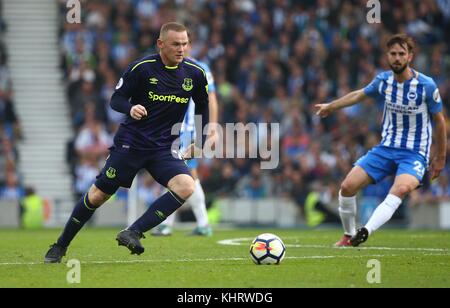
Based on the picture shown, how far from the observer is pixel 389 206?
11.1 metres

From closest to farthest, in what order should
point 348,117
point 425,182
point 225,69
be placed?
point 425,182 < point 348,117 < point 225,69

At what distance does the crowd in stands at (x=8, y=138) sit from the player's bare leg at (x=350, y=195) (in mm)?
11152

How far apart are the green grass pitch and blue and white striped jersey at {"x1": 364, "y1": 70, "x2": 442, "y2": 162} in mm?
1292

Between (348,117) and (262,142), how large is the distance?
248 centimetres

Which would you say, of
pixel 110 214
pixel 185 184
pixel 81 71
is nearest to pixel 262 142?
pixel 110 214

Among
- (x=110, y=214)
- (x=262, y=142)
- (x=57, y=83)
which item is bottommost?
(x=110, y=214)

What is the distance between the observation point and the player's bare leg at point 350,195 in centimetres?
1149

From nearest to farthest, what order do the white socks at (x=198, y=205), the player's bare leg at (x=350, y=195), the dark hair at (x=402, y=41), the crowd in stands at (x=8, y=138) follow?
the dark hair at (x=402, y=41), the player's bare leg at (x=350, y=195), the white socks at (x=198, y=205), the crowd in stands at (x=8, y=138)

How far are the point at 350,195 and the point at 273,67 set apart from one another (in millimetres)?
13195

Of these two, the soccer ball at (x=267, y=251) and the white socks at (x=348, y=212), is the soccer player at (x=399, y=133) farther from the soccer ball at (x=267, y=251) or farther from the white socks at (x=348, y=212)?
the soccer ball at (x=267, y=251)

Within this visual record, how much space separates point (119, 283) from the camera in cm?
786

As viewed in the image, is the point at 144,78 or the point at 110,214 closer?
the point at 144,78

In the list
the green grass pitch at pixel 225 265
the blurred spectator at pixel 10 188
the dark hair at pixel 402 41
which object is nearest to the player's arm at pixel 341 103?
the dark hair at pixel 402 41
